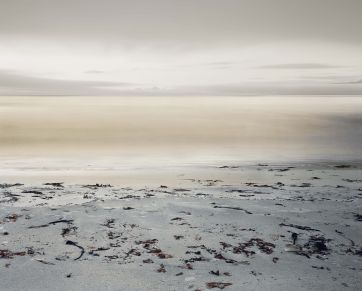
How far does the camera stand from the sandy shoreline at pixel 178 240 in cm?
370

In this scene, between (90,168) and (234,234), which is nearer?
(234,234)

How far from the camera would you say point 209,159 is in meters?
14.2

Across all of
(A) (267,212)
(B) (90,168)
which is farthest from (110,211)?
(B) (90,168)

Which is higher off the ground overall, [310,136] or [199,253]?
[310,136]

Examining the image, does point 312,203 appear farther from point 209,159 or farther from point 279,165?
point 209,159

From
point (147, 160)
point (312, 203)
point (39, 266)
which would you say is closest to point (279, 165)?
point (147, 160)

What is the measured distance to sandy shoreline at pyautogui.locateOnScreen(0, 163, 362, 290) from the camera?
3.70m

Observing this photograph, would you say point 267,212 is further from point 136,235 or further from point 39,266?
point 39,266

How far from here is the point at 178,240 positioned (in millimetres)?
4605

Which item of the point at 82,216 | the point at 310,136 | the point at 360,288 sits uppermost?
the point at 310,136

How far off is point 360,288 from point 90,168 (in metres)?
9.45

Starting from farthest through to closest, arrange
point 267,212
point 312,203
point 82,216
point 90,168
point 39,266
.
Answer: point 90,168 < point 312,203 < point 267,212 < point 82,216 < point 39,266

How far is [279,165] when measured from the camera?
1245 cm

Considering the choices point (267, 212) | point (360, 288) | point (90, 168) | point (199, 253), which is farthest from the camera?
point (90, 168)
